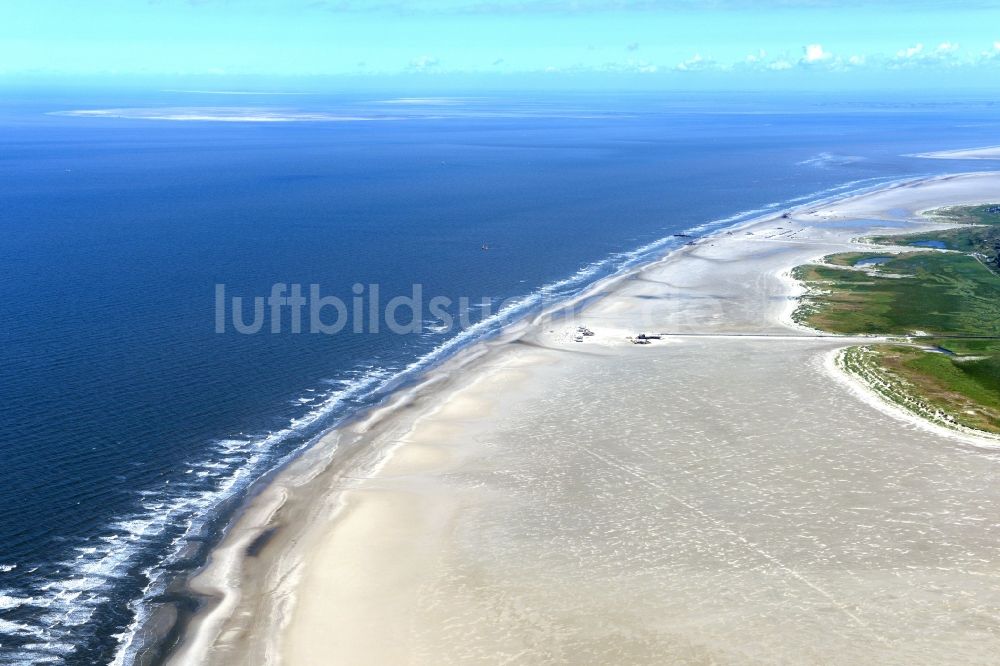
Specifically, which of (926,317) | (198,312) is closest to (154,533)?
(198,312)

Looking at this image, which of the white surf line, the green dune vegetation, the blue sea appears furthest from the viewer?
the green dune vegetation

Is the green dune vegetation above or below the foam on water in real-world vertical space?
above

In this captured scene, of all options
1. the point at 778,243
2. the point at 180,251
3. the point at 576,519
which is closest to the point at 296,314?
the point at 180,251

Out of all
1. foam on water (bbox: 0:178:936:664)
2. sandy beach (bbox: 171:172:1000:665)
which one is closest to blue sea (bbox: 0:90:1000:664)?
foam on water (bbox: 0:178:936:664)

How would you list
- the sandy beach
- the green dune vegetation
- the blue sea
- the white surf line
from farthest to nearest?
the green dune vegetation < the blue sea < the white surf line < the sandy beach

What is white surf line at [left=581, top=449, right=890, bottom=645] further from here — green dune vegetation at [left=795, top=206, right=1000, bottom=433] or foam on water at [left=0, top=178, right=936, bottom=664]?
green dune vegetation at [left=795, top=206, right=1000, bottom=433]

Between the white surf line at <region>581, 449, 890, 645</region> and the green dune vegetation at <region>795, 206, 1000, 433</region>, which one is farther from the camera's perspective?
the green dune vegetation at <region>795, 206, 1000, 433</region>
